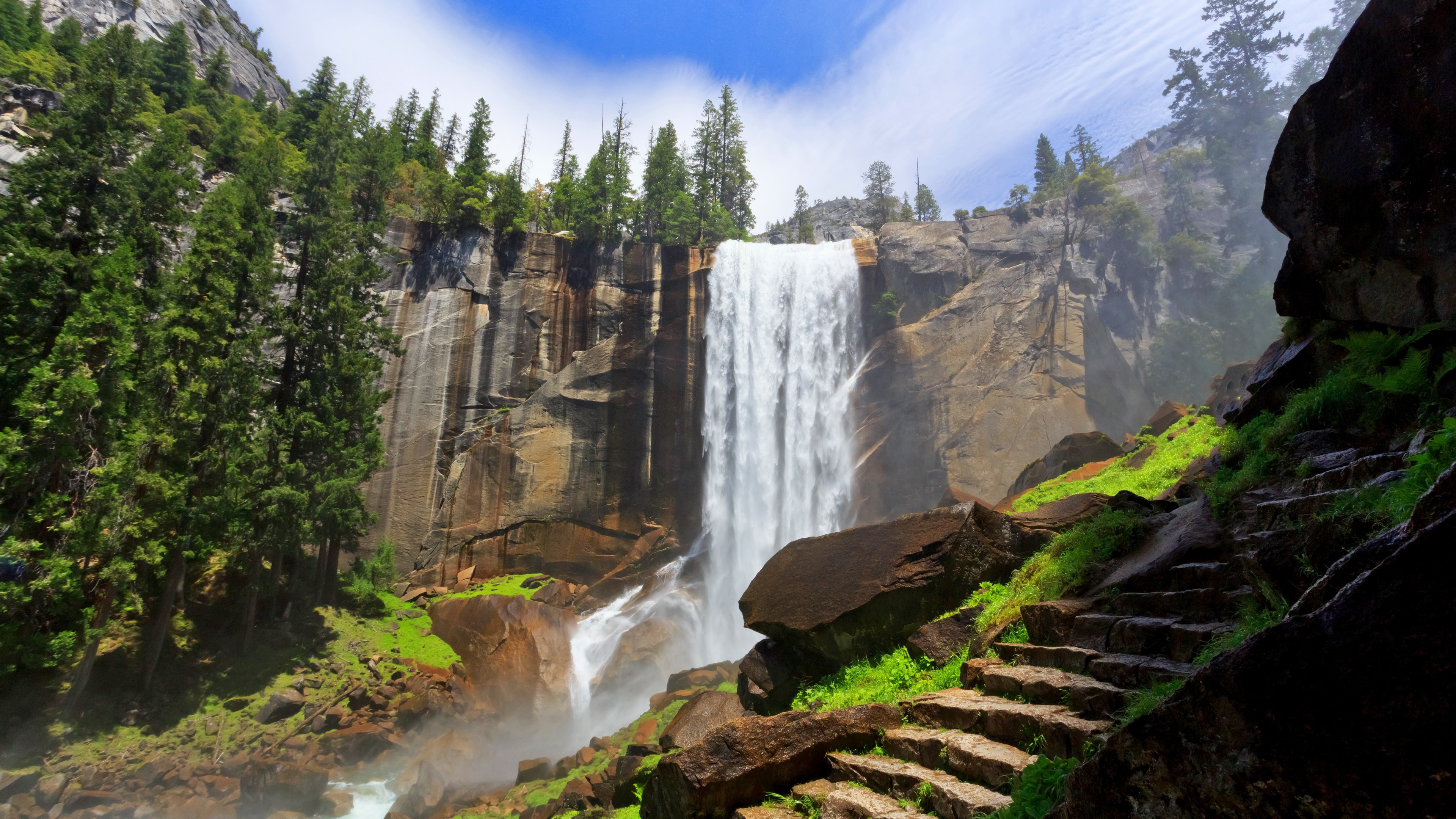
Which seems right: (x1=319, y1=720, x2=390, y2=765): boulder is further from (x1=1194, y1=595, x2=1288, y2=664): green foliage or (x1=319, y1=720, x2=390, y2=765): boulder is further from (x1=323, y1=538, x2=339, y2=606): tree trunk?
(x1=1194, y1=595, x2=1288, y2=664): green foliage

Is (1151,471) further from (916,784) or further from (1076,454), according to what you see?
(916,784)

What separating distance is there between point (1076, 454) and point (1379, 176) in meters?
15.2

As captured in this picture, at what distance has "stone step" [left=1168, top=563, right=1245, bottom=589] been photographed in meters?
5.96

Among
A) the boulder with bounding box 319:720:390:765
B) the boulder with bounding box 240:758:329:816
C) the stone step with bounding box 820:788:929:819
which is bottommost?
the boulder with bounding box 240:758:329:816

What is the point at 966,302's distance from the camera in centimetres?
3300

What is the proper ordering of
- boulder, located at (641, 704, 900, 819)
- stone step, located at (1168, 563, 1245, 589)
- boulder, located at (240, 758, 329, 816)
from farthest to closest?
1. boulder, located at (240, 758, 329, 816)
2. boulder, located at (641, 704, 900, 819)
3. stone step, located at (1168, 563, 1245, 589)

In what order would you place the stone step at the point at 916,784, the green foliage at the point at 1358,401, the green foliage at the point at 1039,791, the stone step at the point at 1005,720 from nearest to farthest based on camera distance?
the green foliage at the point at 1039,791, the stone step at the point at 916,784, the stone step at the point at 1005,720, the green foliage at the point at 1358,401

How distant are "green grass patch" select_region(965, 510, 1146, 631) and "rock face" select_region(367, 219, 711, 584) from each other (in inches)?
928

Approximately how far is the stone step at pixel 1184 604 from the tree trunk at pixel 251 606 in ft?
77.0

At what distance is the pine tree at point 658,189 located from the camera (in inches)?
1747

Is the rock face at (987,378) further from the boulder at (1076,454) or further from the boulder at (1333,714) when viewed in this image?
the boulder at (1333,714)

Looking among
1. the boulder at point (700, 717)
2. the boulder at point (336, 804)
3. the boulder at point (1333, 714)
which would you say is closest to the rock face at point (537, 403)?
the boulder at point (336, 804)

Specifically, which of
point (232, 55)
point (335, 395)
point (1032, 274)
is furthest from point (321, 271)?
point (232, 55)

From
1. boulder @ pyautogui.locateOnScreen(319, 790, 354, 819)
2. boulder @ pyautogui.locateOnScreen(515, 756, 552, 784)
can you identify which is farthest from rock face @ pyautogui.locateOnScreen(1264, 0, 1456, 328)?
boulder @ pyautogui.locateOnScreen(319, 790, 354, 819)
